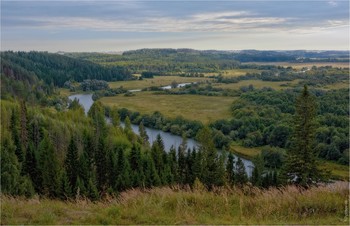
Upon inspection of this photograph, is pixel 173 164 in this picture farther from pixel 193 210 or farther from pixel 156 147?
pixel 193 210

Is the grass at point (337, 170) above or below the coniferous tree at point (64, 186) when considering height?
below

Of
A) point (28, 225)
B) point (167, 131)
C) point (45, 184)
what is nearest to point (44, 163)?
point (45, 184)

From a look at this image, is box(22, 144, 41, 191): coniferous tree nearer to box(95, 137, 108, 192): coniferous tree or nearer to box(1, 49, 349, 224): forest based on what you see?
box(1, 49, 349, 224): forest

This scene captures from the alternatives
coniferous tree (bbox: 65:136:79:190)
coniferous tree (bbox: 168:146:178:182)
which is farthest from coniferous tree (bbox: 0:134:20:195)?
coniferous tree (bbox: 168:146:178:182)

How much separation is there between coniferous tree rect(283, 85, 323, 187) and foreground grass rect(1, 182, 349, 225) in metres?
12.4

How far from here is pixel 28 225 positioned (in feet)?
26.7

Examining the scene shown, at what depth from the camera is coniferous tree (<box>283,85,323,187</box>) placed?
72.6 feet

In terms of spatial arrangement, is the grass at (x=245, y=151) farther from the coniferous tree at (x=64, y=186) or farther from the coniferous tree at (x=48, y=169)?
the coniferous tree at (x=64, y=186)

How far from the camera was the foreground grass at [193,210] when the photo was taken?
8508 millimetres

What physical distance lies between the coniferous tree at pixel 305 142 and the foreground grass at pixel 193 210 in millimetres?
12388

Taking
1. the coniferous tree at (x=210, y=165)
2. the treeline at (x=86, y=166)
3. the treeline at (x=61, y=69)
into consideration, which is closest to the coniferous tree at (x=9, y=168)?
the treeline at (x=86, y=166)

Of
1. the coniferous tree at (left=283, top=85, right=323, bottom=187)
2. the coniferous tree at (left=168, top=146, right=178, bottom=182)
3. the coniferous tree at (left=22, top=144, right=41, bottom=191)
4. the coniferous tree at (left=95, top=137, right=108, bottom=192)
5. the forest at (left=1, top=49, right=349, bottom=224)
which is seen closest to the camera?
the coniferous tree at (left=283, top=85, right=323, bottom=187)

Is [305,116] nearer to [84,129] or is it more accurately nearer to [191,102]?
[84,129]

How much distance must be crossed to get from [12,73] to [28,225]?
94880 mm
